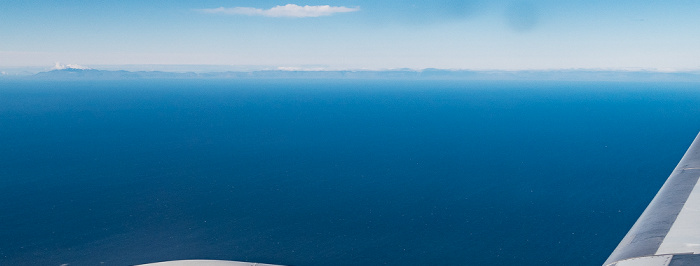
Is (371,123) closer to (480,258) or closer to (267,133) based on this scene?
(267,133)

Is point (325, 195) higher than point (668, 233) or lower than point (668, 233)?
lower

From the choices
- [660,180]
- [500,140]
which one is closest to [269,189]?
[660,180]

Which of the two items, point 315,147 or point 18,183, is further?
point 315,147

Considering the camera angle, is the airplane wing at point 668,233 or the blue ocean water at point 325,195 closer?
the airplane wing at point 668,233

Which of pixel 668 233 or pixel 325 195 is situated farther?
pixel 325 195

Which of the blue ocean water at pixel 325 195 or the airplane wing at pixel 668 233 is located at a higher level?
the airplane wing at pixel 668 233

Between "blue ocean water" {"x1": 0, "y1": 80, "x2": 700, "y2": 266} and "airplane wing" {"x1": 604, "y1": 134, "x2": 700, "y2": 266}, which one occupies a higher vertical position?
"airplane wing" {"x1": 604, "y1": 134, "x2": 700, "y2": 266}

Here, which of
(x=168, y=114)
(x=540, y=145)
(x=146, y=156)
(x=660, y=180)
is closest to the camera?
(x=660, y=180)

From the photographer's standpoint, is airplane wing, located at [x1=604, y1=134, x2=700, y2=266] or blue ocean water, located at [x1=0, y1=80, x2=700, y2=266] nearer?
airplane wing, located at [x1=604, y1=134, x2=700, y2=266]
